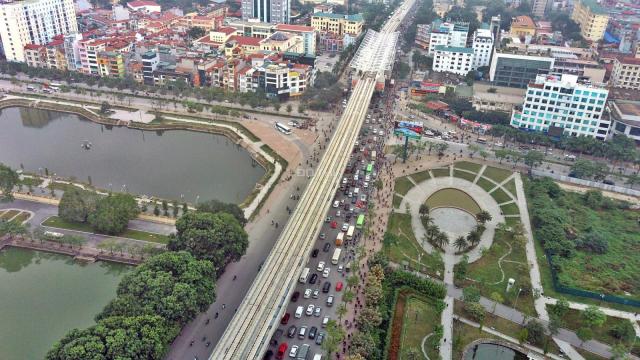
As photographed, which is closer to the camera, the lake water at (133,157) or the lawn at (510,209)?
the lawn at (510,209)

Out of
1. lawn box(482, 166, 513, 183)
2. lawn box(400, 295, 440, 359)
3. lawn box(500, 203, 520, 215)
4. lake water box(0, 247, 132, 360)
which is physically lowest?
lake water box(0, 247, 132, 360)

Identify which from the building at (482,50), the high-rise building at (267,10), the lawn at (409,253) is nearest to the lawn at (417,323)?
the lawn at (409,253)

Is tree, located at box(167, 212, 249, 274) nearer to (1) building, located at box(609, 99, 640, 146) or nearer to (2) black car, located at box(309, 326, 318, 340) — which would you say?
(2) black car, located at box(309, 326, 318, 340)

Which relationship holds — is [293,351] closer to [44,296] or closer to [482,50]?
[44,296]

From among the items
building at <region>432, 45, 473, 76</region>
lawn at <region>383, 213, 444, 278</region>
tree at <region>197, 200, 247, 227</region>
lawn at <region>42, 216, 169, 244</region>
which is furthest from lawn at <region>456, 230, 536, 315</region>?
building at <region>432, 45, 473, 76</region>

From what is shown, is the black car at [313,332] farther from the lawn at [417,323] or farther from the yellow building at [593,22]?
the yellow building at [593,22]

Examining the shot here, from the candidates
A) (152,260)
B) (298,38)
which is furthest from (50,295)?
(298,38)

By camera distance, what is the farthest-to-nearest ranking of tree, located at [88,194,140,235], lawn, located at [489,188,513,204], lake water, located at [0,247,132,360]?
lawn, located at [489,188,513,204]
tree, located at [88,194,140,235]
lake water, located at [0,247,132,360]
